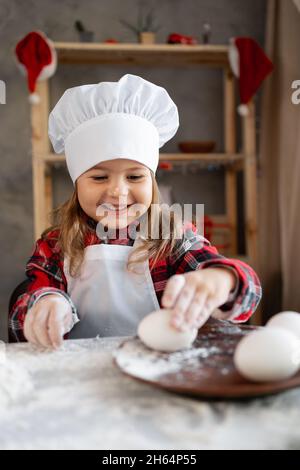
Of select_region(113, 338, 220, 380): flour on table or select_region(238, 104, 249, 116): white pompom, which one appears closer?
select_region(113, 338, 220, 380): flour on table

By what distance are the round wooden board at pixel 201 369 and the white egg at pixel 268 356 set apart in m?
0.01

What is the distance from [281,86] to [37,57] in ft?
3.95

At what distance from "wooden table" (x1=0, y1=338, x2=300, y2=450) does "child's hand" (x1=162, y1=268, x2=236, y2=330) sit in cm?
11

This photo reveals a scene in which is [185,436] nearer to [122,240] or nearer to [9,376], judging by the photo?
[9,376]

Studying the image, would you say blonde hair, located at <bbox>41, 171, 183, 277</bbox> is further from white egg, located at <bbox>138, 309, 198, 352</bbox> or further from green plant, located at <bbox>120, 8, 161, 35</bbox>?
green plant, located at <bbox>120, 8, 161, 35</bbox>

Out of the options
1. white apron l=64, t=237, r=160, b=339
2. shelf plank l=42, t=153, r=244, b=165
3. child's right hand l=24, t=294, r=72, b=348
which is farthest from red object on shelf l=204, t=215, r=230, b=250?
child's right hand l=24, t=294, r=72, b=348

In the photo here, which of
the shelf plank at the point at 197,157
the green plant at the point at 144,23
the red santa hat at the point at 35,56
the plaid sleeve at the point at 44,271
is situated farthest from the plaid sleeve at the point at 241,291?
the green plant at the point at 144,23

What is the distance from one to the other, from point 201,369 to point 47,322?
1.03 ft

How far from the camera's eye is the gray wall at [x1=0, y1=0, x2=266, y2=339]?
2.56 metres

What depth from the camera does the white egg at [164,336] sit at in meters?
0.63

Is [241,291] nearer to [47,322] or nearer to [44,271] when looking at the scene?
[47,322]

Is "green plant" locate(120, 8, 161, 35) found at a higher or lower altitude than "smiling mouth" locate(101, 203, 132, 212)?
higher

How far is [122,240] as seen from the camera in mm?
1134

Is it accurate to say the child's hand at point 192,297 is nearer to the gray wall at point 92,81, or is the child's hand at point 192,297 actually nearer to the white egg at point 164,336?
the white egg at point 164,336
